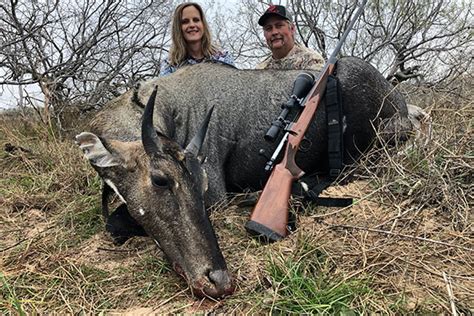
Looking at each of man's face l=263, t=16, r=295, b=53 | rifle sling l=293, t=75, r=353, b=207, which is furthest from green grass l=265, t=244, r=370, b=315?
man's face l=263, t=16, r=295, b=53

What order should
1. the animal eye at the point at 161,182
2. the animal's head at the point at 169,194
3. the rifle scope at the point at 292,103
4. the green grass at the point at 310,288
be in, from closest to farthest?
the green grass at the point at 310,288 → the animal's head at the point at 169,194 → the animal eye at the point at 161,182 → the rifle scope at the point at 292,103

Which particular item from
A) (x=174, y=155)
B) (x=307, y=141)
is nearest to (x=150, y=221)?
(x=174, y=155)

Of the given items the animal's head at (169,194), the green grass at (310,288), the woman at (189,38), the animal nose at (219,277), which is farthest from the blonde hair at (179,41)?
the green grass at (310,288)

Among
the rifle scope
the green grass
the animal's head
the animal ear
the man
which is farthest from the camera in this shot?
the man

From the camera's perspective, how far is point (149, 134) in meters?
2.77

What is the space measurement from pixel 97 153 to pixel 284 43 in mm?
3827

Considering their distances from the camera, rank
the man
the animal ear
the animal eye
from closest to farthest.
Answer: the animal eye, the animal ear, the man

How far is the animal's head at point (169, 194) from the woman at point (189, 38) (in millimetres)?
2915

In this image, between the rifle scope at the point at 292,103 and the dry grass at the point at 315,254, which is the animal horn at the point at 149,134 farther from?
the rifle scope at the point at 292,103

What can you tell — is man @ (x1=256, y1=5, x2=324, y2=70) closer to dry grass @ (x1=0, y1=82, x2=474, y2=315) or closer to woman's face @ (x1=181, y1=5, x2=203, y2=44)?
woman's face @ (x1=181, y1=5, x2=203, y2=44)

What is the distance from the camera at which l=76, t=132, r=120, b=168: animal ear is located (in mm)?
2918

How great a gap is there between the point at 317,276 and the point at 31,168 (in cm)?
378

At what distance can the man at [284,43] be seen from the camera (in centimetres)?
588

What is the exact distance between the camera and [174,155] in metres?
2.80
